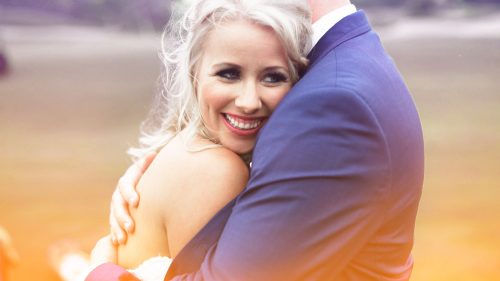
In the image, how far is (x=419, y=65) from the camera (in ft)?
18.4

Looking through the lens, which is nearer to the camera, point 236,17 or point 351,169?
point 351,169

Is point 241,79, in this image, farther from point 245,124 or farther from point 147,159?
point 147,159

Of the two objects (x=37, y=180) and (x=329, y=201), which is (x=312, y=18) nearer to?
(x=329, y=201)

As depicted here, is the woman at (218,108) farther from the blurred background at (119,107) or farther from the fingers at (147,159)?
the blurred background at (119,107)

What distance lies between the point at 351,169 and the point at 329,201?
51 mm

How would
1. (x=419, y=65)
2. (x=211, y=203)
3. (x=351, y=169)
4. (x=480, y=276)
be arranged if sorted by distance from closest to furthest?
(x=351, y=169) < (x=211, y=203) < (x=480, y=276) < (x=419, y=65)

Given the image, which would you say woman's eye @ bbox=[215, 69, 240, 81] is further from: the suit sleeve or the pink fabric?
the pink fabric

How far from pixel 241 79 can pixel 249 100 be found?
0.04 m

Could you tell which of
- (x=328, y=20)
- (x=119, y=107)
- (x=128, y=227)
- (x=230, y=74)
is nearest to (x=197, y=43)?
(x=230, y=74)

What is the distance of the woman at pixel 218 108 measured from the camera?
1080 millimetres

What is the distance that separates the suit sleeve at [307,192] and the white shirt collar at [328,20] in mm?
186

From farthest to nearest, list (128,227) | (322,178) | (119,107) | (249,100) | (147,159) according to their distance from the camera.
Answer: (119,107) → (147,159) → (128,227) → (249,100) → (322,178)

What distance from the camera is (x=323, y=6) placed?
1.19 meters

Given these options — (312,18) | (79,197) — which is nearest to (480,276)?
(79,197)
